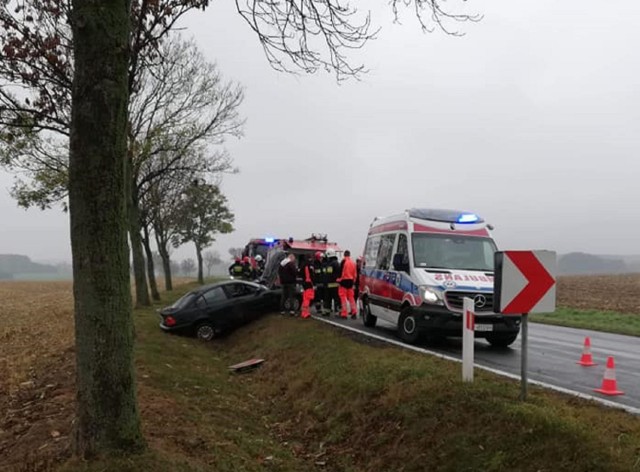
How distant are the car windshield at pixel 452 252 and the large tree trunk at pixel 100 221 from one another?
711cm

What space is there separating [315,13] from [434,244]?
5.58 meters

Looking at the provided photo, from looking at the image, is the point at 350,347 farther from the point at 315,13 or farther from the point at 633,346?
the point at 633,346

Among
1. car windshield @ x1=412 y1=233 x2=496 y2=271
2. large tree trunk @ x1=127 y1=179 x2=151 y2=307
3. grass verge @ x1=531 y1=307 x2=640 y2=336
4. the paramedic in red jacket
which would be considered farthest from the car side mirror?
large tree trunk @ x1=127 y1=179 x2=151 y2=307

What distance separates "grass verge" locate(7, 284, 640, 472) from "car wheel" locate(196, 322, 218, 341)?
4668 millimetres

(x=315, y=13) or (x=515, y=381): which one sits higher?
(x=315, y=13)

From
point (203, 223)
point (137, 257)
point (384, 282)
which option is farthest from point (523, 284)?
point (203, 223)

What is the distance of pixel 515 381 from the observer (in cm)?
745

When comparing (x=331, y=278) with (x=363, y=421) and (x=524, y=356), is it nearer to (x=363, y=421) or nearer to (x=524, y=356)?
(x=363, y=421)

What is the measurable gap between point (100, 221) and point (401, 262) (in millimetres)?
7220

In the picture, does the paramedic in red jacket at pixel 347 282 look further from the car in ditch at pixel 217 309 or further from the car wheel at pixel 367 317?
the car in ditch at pixel 217 309

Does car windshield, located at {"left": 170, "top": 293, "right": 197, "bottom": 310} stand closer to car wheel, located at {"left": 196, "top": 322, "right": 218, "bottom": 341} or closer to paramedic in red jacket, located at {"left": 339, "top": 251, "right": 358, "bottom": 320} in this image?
car wheel, located at {"left": 196, "top": 322, "right": 218, "bottom": 341}

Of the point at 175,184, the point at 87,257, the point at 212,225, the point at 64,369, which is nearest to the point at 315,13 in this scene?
the point at 87,257

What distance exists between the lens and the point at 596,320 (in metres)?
18.7

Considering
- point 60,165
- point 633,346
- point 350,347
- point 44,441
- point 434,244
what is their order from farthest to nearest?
point 60,165 < point 633,346 < point 434,244 < point 350,347 < point 44,441
